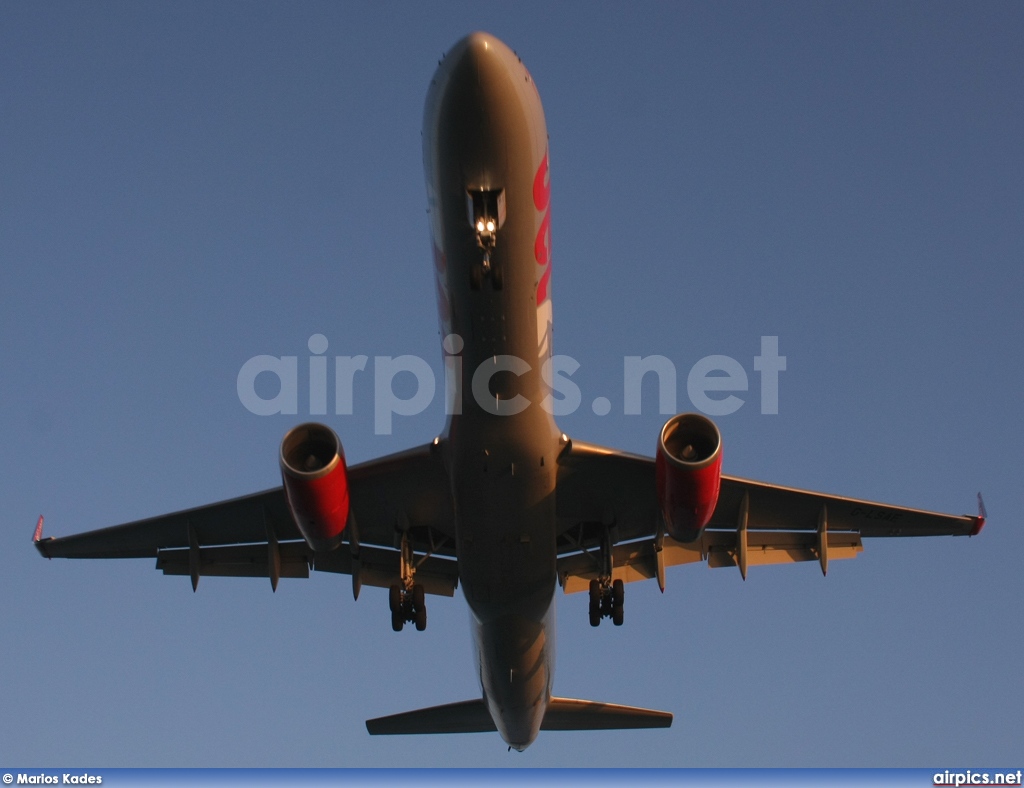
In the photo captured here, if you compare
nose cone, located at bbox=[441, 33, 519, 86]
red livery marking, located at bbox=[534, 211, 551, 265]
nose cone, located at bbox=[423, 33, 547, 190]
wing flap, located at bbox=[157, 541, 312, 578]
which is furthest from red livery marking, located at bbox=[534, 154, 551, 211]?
wing flap, located at bbox=[157, 541, 312, 578]

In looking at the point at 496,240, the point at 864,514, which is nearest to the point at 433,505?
the point at 496,240

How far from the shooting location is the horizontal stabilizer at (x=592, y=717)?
86.4 ft

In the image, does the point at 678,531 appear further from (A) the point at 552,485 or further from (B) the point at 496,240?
(B) the point at 496,240

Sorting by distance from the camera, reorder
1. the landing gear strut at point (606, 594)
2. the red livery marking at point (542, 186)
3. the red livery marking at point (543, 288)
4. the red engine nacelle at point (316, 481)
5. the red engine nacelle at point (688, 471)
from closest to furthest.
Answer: the red livery marking at point (542, 186)
the red livery marking at point (543, 288)
the red engine nacelle at point (688, 471)
the red engine nacelle at point (316, 481)
the landing gear strut at point (606, 594)

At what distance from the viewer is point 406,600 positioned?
69.8ft

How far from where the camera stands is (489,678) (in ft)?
74.3

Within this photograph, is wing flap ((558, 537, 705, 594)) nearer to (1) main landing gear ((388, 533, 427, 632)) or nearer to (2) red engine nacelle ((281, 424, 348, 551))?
(1) main landing gear ((388, 533, 427, 632))

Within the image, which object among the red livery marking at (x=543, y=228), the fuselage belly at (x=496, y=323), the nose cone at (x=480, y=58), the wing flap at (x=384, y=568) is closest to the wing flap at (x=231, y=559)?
the wing flap at (x=384, y=568)

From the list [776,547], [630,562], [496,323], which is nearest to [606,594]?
[630,562]

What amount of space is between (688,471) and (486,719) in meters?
11.0

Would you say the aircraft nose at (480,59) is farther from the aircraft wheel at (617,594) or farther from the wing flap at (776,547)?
the wing flap at (776,547)

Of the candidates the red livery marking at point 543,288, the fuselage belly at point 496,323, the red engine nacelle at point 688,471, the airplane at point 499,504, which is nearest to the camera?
the fuselage belly at point 496,323

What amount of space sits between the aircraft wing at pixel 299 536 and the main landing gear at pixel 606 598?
2944 mm

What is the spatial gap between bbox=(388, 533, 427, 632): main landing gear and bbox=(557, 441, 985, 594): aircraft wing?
9.57 feet
